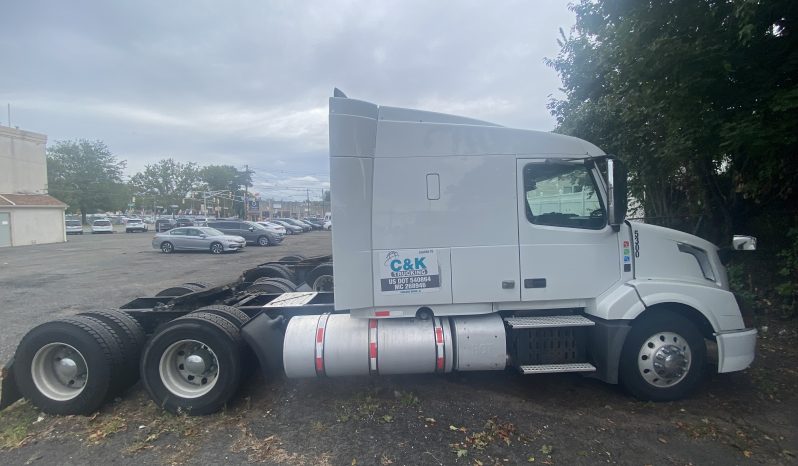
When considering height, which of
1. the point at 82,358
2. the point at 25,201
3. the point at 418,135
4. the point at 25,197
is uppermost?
the point at 25,197

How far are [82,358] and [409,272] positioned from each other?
3386 mm

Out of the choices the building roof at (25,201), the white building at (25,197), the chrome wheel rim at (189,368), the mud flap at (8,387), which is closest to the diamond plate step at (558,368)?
the chrome wheel rim at (189,368)

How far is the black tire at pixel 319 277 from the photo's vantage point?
7611mm

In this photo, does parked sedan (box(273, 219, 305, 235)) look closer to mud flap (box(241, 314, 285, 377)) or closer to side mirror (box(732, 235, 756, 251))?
mud flap (box(241, 314, 285, 377))

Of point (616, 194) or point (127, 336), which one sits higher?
point (616, 194)

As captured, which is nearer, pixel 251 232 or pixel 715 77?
pixel 715 77

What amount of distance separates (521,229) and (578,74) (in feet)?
29.4

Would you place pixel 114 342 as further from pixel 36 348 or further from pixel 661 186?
pixel 661 186

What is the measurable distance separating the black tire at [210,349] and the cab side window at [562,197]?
3.26 m

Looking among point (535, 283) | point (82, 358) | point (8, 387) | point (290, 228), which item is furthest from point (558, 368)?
point (290, 228)

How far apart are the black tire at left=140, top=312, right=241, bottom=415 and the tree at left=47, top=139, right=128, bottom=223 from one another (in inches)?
2800

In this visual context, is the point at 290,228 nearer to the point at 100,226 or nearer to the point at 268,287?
the point at 100,226

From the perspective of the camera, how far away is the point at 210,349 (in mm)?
4000

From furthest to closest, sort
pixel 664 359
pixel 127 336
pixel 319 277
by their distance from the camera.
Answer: pixel 319 277
pixel 127 336
pixel 664 359
